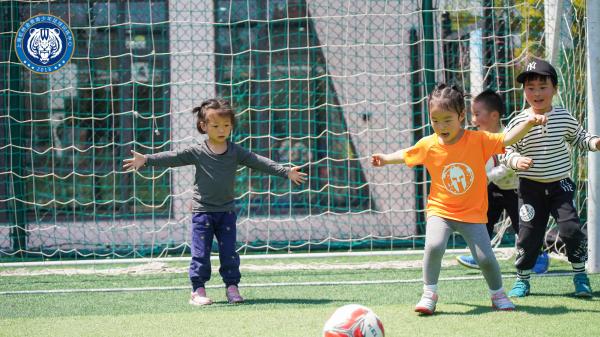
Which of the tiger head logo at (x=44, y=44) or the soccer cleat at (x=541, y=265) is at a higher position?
the tiger head logo at (x=44, y=44)

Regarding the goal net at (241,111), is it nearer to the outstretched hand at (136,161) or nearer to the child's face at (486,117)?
the child's face at (486,117)

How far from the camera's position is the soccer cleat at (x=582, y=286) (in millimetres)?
4594

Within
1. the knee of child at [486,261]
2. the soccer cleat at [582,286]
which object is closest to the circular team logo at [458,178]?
the knee of child at [486,261]

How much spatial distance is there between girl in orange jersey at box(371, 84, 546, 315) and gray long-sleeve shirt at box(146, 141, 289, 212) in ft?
3.58

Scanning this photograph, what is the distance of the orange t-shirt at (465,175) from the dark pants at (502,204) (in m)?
1.28

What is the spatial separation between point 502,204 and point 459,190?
1.42m

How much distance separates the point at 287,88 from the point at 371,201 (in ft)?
4.94

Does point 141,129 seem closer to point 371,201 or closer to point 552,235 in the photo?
point 371,201

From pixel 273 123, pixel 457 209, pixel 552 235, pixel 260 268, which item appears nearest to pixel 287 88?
pixel 273 123

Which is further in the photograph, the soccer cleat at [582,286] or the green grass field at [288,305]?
the soccer cleat at [582,286]

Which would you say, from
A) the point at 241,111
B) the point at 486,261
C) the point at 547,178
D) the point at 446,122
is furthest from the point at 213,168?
the point at 241,111

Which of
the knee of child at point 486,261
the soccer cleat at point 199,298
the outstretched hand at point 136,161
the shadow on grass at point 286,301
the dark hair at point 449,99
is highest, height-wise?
the dark hair at point 449,99

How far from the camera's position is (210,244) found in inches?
196

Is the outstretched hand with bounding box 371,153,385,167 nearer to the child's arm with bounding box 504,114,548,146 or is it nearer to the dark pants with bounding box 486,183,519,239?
the child's arm with bounding box 504,114,548,146
